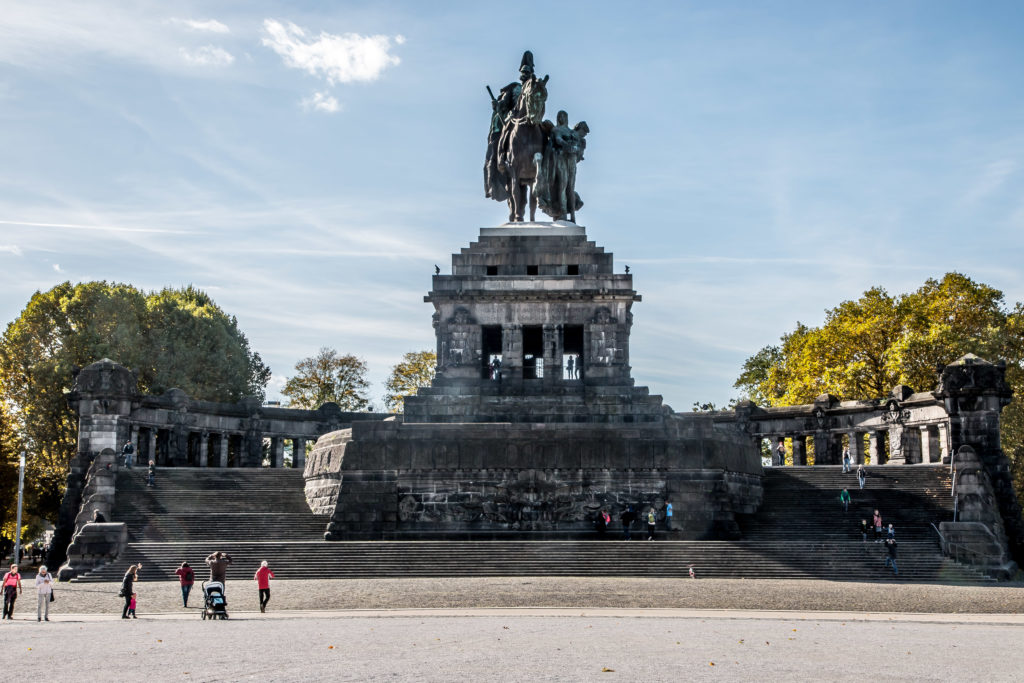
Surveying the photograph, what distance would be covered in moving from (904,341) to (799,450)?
9526mm

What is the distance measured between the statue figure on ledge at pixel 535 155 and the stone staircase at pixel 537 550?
61.6 feet

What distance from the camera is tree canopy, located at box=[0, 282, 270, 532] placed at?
190 feet

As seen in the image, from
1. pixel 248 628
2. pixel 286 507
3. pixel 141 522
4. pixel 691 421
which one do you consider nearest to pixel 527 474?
pixel 691 421

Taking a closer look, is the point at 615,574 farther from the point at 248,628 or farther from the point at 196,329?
the point at 196,329

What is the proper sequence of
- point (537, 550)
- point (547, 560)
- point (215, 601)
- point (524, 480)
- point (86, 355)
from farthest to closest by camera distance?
point (86, 355)
point (524, 480)
point (537, 550)
point (547, 560)
point (215, 601)

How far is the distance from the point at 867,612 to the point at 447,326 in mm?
25854

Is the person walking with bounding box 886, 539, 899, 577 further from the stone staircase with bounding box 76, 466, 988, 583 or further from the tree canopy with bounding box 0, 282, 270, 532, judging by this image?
the tree canopy with bounding box 0, 282, 270, 532

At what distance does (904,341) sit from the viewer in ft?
196

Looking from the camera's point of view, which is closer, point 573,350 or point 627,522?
point 627,522

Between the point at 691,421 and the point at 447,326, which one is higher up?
the point at 447,326

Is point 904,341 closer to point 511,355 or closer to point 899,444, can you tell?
point 899,444

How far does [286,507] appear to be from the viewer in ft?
136

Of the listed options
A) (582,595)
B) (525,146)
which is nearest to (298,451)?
(525,146)

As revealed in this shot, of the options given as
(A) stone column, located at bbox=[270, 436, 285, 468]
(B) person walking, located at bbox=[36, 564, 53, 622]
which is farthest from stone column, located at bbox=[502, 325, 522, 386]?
(B) person walking, located at bbox=[36, 564, 53, 622]
